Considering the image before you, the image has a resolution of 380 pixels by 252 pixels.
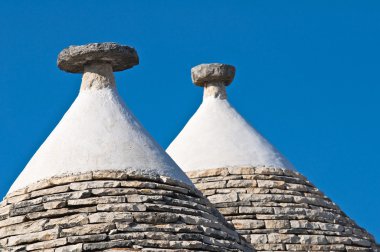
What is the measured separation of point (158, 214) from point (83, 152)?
4.52ft

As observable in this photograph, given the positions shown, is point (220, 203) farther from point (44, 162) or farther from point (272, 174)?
point (44, 162)

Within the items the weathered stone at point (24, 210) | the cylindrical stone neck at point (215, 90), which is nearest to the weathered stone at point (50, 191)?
the weathered stone at point (24, 210)

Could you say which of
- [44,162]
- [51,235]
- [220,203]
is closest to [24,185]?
[44,162]

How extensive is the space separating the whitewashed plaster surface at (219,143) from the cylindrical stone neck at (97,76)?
122 inches

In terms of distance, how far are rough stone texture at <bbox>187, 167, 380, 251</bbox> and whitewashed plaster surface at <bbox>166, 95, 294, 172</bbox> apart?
0.68 feet

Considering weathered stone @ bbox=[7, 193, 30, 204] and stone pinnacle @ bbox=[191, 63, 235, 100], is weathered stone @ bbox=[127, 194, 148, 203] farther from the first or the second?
stone pinnacle @ bbox=[191, 63, 235, 100]

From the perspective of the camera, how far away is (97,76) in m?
17.1

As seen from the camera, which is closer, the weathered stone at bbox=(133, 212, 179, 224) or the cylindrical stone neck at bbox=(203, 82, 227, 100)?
the weathered stone at bbox=(133, 212, 179, 224)

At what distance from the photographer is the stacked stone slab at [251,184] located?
741 inches

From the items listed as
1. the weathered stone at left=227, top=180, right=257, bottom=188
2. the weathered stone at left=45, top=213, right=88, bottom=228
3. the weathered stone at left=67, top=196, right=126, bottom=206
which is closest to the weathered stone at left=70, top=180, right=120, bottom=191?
the weathered stone at left=67, top=196, right=126, bottom=206

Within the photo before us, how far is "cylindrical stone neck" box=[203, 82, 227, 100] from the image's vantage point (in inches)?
838

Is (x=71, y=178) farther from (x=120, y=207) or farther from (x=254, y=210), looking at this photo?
(x=254, y=210)

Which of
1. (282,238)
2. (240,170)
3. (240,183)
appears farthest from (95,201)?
(240,170)

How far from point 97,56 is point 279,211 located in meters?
3.63
